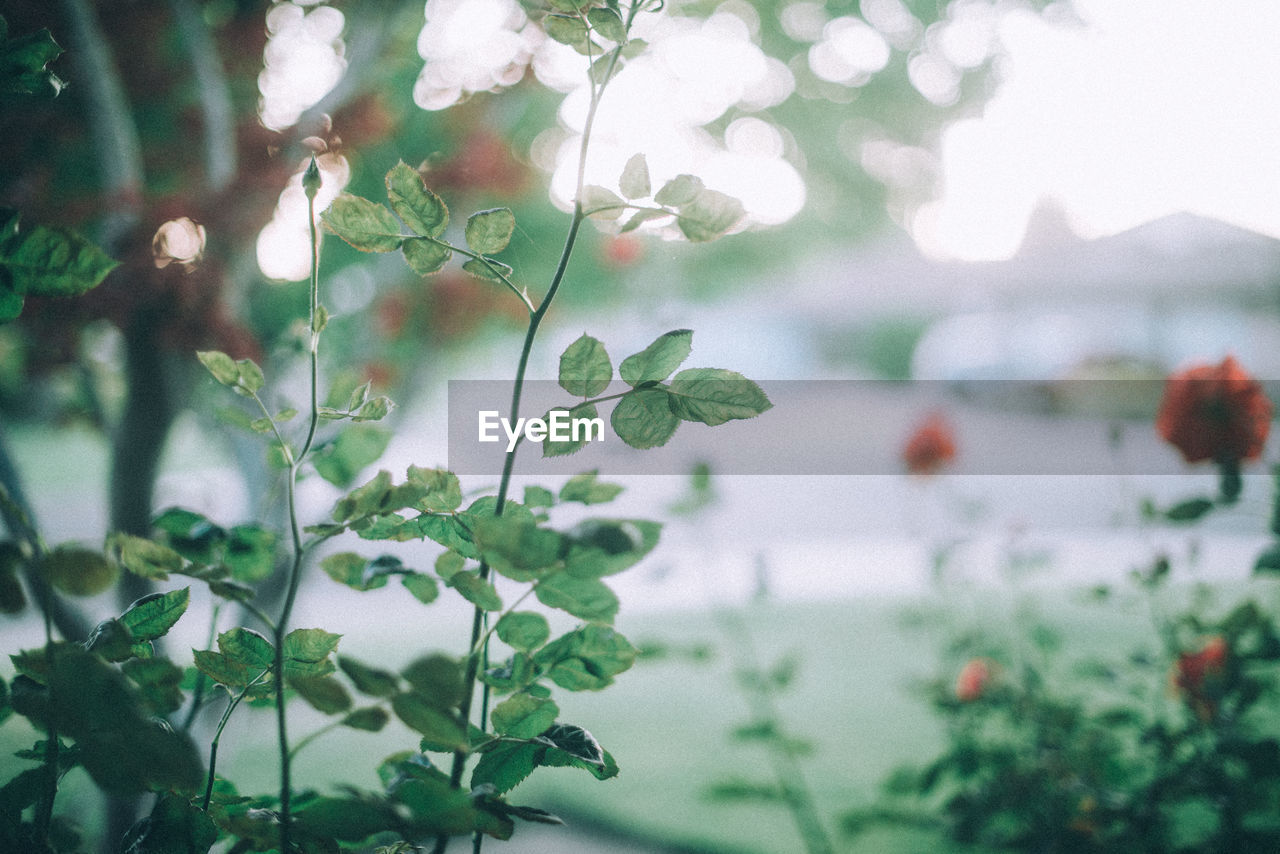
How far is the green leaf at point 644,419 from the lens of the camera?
0.44 meters

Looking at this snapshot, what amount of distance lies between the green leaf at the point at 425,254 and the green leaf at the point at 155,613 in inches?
9.4

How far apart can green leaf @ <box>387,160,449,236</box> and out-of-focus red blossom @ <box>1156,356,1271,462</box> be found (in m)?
1.09

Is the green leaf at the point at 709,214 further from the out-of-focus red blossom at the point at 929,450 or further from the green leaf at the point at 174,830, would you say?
the out-of-focus red blossom at the point at 929,450

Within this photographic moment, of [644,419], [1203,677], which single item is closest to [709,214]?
[644,419]

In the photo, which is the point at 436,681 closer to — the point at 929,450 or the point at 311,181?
the point at 311,181

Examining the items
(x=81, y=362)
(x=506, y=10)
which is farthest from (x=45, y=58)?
(x=506, y=10)

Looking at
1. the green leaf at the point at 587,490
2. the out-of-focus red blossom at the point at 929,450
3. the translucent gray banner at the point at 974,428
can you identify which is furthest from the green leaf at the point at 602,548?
the translucent gray banner at the point at 974,428

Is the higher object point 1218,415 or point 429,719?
point 1218,415

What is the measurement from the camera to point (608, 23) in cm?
44

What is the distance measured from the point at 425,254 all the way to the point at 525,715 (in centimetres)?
28

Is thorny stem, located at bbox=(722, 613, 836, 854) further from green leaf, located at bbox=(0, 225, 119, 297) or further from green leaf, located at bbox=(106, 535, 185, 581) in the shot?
green leaf, located at bbox=(0, 225, 119, 297)

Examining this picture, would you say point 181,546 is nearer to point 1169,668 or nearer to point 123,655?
point 123,655

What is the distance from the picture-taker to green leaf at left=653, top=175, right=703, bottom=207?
443mm

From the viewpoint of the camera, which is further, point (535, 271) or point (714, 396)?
point (535, 271)
